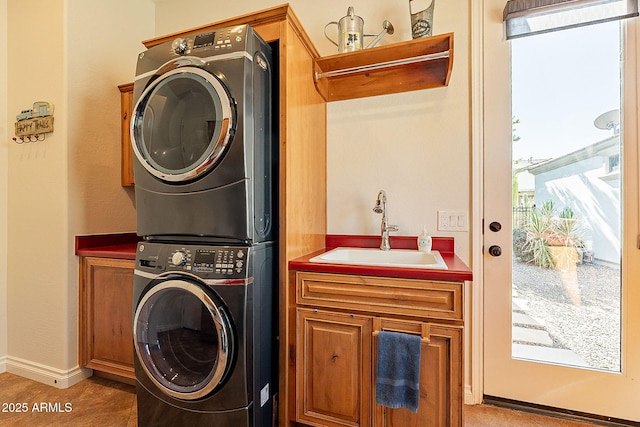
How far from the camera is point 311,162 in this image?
1.82 metres

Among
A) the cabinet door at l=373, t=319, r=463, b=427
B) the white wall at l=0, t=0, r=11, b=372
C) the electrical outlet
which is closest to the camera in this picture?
the cabinet door at l=373, t=319, r=463, b=427

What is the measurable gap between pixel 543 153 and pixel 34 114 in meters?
3.23

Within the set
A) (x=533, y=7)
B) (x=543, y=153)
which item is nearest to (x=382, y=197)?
(x=543, y=153)

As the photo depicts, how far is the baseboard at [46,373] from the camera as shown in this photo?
1.97 meters

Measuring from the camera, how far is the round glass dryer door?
1312mm

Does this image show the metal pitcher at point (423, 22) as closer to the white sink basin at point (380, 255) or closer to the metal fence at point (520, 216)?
the metal fence at point (520, 216)

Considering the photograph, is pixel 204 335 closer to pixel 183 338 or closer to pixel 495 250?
pixel 183 338

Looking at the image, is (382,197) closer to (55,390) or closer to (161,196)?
(161,196)

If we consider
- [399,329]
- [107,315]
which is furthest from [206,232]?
[107,315]

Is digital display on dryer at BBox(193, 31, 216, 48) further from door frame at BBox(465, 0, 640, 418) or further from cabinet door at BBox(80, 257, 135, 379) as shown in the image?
door frame at BBox(465, 0, 640, 418)

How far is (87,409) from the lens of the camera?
5.73ft

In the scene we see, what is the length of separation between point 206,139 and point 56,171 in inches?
54.5

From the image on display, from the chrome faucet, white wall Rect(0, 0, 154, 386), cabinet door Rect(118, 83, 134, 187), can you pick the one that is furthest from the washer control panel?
cabinet door Rect(118, 83, 134, 187)

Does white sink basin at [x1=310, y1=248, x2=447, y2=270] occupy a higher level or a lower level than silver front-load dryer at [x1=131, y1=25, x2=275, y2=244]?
lower
